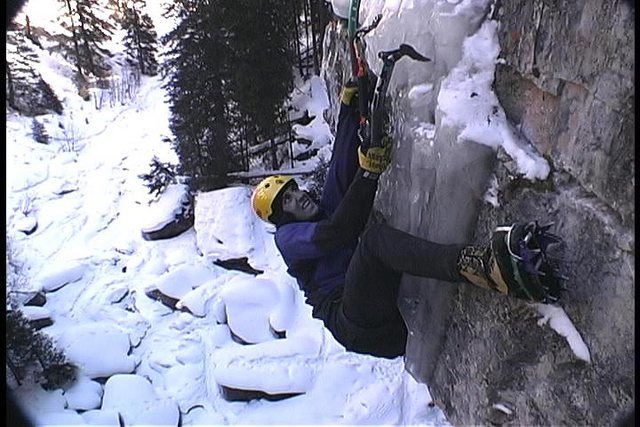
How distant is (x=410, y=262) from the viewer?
221 cm

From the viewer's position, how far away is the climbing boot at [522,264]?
1722mm

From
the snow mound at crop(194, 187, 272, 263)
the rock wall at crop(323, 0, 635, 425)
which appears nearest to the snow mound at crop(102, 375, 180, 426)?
the snow mound at crop(194, 187, 272, 263)

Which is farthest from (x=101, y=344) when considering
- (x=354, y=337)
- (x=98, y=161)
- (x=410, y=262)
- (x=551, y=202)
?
(x=98, y=161)

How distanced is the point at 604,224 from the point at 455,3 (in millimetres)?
1330

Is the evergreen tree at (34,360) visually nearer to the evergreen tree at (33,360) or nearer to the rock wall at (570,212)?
the evergreen tree at (33,360)

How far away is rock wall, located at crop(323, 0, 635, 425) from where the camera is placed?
1589 mm

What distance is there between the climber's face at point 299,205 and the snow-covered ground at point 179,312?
3.26ft

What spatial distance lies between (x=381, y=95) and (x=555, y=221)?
3.16 ft

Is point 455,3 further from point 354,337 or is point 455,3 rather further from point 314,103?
point 314,103

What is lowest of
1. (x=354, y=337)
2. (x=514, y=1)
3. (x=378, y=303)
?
(x=354, y=337)

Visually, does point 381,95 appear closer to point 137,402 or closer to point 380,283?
point 380,283

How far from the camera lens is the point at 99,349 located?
611 cm

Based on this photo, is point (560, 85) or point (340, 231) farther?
point (340, 231)

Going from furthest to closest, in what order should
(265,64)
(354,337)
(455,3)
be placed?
(265,64) < (354,337) < (455,3)
